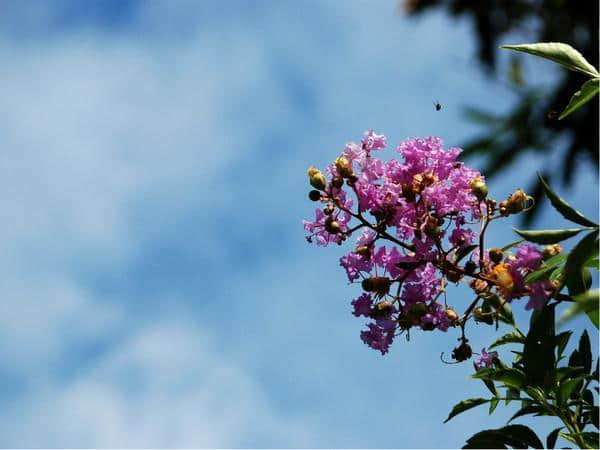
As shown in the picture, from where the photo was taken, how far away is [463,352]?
1.24 meters

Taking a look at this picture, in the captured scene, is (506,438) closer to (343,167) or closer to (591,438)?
(591,438)

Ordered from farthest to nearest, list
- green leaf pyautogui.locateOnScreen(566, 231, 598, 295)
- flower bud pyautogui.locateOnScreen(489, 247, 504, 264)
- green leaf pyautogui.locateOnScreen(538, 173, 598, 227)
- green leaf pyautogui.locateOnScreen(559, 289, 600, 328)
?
flower bud pyautogui.locateOnScreen(489, 247, 504, 264)
green leaf pyautogui.locateOnScreen(538, 173, 598, 227)
green leaf pyautogui.locateOnScreen(566, 231, 598, 295)
green leaf pyautogui.locateOnScreen(559, 289, 600, 328)

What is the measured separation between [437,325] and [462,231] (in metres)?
0.17

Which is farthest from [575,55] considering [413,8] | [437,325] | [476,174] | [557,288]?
[413,8]

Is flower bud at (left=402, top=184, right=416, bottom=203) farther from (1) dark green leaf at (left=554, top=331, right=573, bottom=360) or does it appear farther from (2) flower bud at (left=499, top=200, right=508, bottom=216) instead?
(1) dark green leaf at (left=554, top=331, right=573, bottom=360)

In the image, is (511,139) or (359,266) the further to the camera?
(511,139)

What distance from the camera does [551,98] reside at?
6055 millimetres

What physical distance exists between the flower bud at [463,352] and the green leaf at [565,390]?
153 millimetres

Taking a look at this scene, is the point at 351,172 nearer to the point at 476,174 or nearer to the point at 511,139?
the point at 476,174

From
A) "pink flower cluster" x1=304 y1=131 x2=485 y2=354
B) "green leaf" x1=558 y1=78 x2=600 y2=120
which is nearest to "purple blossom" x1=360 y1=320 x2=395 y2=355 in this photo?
"pink flower cluster" x1=304 y1=131 x2=485 y2=354

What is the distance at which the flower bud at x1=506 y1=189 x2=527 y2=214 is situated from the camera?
48.1 inches

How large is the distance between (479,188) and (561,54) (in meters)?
0.24

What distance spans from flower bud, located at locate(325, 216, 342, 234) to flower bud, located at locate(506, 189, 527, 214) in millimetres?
291

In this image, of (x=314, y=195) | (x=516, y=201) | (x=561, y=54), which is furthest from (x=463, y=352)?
(x=561, y=54)
